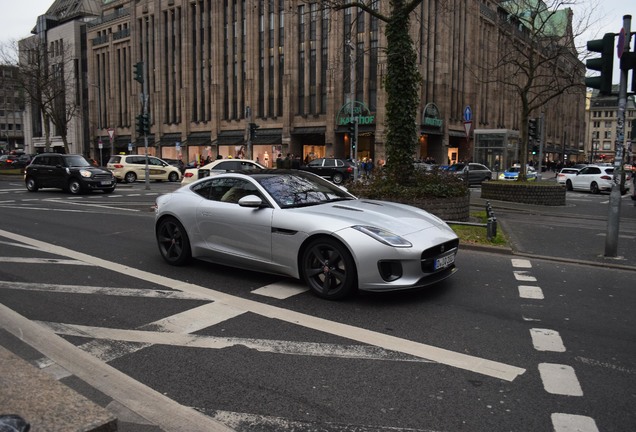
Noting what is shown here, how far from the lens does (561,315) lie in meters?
5.48

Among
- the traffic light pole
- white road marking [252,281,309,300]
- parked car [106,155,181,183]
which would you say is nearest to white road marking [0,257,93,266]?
white road marking [252,281,309,300]

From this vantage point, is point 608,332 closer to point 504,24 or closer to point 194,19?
point 504,24

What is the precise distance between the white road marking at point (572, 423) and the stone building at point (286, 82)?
3482 centimetres

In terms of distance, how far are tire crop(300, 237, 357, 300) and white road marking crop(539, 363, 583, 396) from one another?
7.25ft

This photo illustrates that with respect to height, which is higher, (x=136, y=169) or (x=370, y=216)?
(x=136, y=169)

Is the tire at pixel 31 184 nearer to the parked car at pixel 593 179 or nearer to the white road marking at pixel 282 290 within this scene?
the white road marking at pixel 282 290

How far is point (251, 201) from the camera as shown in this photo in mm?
6379

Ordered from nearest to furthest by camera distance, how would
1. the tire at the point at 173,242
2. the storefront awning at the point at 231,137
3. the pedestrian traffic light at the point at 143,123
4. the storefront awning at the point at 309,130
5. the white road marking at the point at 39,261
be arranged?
1. the tire at the point at 173,242
2. the white road marking at the point at 39,261
3. the pedestrian traffic light at the point at 143,123
4. the storefront awning at the point at 309,130
5. the storefront awning at the point at 231,137

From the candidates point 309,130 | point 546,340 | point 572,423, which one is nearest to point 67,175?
point 546,340

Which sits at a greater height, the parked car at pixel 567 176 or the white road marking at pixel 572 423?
the parked car at pixel 567 176

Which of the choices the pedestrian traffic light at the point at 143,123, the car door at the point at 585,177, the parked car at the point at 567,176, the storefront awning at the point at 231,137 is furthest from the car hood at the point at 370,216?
the storefront awning at the point at 231,137

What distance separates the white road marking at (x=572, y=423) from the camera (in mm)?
3166

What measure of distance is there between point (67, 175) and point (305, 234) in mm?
18496

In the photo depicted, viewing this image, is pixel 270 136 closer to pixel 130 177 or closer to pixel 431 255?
pixel 130 177
